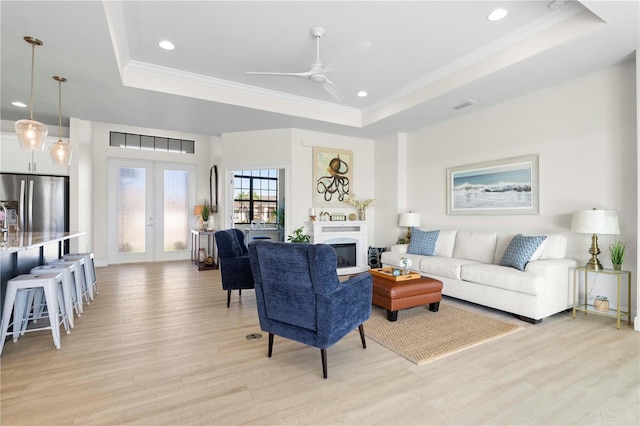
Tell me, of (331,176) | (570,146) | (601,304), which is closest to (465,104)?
(570,146)

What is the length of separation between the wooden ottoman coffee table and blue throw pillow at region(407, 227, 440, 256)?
1399 millimetres

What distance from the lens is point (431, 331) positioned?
3.12 metres

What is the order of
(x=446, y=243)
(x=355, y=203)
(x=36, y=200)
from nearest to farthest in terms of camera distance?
(x=446, y=243) < (x=36, y=200) < (x=355, y=203)

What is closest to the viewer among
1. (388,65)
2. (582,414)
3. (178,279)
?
(582,414)

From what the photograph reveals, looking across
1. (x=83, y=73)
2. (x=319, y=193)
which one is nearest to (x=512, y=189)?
(x=319, y=193)

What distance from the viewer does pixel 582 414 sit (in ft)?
6.03

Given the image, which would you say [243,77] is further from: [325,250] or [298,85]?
[325,250]

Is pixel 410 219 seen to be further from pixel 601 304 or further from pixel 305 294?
pixel 305 294

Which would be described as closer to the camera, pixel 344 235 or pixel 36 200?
pixel 36 200

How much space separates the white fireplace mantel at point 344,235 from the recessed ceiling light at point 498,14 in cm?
392

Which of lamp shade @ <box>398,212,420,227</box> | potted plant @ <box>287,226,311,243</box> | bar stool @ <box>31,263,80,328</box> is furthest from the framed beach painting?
bar stool @ <box>31,263,80,328</box>

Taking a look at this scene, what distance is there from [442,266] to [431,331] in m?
1.41

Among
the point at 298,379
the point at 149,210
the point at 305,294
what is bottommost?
the point at 298,379

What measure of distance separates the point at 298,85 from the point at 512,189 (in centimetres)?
348
